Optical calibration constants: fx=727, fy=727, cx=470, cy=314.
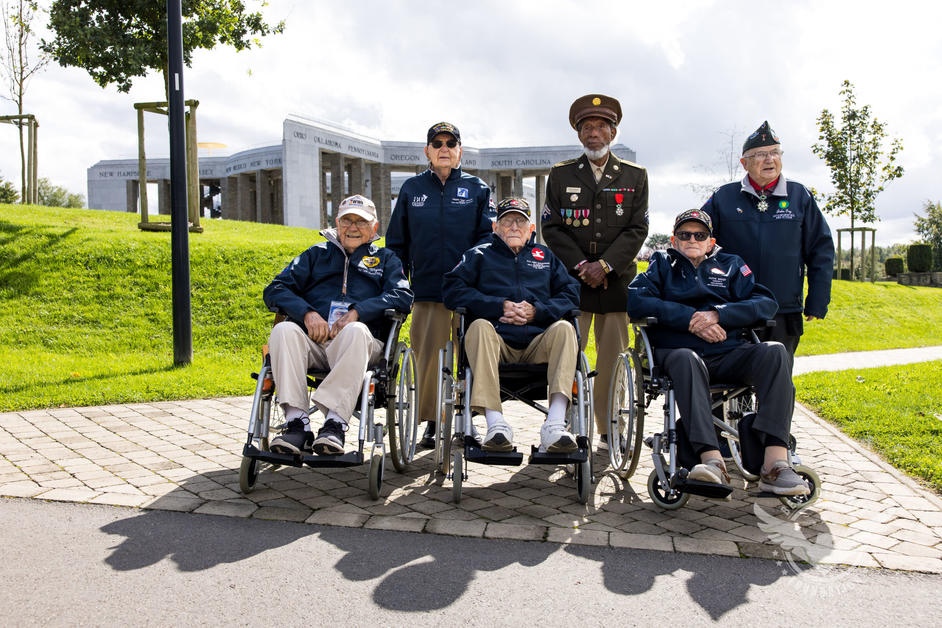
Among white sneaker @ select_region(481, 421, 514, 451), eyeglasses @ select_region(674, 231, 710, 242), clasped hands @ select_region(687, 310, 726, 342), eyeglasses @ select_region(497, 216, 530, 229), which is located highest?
eyeglasses @ select_region(497, 216, 530, 229)

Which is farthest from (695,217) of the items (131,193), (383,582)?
(131,193)

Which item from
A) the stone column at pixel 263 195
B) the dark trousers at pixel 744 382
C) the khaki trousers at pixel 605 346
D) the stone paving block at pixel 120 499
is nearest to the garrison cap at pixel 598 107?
the khaki trousers at pixel 605 346

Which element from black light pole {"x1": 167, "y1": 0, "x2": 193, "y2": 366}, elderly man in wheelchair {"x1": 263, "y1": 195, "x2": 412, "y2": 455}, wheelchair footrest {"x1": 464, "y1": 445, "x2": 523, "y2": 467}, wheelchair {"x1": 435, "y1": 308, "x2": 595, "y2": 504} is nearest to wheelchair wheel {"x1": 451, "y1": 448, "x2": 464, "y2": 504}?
wheelchair {"x1": 435, "y1": 308, "x2": 595, "y2": 504}

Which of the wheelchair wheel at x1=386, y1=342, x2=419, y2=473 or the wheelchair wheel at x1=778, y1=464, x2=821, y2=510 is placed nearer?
the wheelchair wheel at x1=778, y1=464, x2=821, y2=510

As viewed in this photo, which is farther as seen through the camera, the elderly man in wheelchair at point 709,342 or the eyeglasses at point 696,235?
the eyeglasses at point 696,235

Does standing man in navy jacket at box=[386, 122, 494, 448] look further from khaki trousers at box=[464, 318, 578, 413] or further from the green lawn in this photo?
the green lawn

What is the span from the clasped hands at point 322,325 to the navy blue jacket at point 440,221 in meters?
0.98

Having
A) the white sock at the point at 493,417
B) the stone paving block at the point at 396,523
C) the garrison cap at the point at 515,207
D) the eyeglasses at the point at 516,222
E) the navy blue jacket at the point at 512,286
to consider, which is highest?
the garrison cap at the point at 515,207

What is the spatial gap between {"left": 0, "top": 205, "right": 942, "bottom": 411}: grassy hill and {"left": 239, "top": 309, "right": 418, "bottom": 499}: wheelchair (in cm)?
302

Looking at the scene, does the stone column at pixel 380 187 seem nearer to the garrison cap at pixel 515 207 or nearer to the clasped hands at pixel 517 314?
the garrison cap at pixel 515 207

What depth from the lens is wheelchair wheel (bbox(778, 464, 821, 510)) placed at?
3500 millimetres

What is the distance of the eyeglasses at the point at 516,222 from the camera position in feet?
14.6

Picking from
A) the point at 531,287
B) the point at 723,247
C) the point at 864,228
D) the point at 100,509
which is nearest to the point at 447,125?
the point at 531,287

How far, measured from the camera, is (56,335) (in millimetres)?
8680
